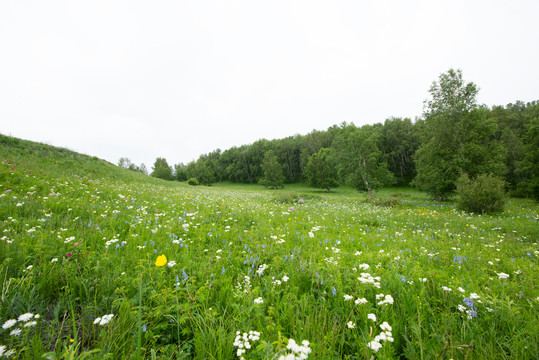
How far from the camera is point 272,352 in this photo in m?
1.52

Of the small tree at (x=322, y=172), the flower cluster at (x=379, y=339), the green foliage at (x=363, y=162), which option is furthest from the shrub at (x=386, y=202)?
the small tree at (x=322, y=172)

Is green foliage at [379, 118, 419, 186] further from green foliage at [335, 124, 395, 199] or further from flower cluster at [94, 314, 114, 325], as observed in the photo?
flower cluster at [94, 314, 114, 325]

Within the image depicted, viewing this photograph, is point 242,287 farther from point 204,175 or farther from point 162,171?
point 162,171

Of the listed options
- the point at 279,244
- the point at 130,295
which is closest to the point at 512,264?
the point at 279,244

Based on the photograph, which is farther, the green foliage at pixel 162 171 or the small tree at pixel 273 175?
the green foliage at pixel 162 171

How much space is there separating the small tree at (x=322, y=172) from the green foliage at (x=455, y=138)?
86.0 ft

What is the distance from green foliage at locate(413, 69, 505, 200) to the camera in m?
18.9

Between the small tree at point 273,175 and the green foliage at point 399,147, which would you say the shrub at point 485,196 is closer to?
the green foliage at point 399,147

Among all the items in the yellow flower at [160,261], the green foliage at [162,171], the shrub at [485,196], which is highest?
the green foliage at [162,171]

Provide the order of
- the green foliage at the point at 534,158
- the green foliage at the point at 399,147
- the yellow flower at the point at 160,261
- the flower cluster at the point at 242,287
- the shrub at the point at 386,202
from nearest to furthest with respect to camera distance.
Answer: the yellow flower at the point at 160,261
the flower cluster at the point at 242,287
the shrub at the point at 386,202
the green foliage at the point at 534,158
the green foliage at the point at 399,147

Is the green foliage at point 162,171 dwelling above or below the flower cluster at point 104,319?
above

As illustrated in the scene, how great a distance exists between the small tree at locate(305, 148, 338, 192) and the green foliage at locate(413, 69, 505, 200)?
1032 inches

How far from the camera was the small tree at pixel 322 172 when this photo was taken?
48281 mm

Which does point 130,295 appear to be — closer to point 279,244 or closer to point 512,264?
point 279,244
